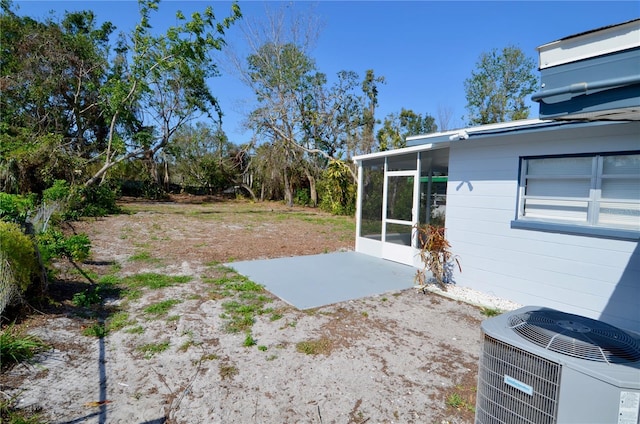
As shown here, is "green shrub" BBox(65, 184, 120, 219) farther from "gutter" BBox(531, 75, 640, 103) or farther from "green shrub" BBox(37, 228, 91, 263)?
"gutter" BBox(531, 75, 640, 103)

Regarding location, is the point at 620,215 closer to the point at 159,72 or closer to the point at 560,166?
the point at 560,166

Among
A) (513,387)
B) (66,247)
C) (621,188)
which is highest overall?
(621,188)

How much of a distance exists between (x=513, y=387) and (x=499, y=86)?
90.1 feet

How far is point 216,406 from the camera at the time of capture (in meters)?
2.52

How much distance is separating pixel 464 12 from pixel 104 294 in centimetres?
855

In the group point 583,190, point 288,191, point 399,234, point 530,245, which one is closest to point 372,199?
point 399,234

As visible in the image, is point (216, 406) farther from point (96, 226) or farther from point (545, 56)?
point (96, 226)

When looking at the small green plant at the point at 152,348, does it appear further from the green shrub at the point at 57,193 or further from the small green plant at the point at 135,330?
the green shrub at the point at 57,193

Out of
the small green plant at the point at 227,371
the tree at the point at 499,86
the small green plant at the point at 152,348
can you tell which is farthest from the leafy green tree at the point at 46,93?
the tree at the point at 499,86

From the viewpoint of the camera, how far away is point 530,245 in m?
4.72

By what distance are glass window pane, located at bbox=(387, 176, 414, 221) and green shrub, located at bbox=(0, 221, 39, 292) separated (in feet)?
19.9

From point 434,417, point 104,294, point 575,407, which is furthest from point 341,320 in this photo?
point 104,294

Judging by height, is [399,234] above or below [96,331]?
above

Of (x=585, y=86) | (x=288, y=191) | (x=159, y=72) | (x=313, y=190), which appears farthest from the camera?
(x=288, y=191)
